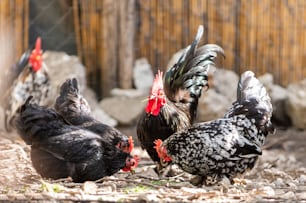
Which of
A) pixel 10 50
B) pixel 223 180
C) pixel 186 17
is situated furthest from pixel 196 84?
pixel 10 50

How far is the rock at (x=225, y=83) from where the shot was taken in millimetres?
9930

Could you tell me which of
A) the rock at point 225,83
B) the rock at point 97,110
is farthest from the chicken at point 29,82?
the rock at point 225,83

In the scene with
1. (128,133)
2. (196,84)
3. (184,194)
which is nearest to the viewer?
(184,194)

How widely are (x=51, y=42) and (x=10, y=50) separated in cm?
55

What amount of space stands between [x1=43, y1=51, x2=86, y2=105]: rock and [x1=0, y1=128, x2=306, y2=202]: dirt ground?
6.16ft

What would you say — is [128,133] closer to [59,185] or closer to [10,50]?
[10,50]

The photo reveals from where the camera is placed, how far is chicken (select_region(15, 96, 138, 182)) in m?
6.28

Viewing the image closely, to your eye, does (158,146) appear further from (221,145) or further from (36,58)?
(36,58)

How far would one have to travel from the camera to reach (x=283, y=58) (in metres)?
9.91

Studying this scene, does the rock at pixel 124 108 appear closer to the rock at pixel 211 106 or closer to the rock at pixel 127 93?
the rock at pixel 127 93

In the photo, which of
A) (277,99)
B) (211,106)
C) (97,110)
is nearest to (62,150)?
(97,110)

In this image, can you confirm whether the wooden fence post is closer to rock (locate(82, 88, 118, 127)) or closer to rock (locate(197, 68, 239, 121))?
rock (locate(82, 88, 118, 127))

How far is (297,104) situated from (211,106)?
101 centimetres

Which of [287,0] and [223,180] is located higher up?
[287,0]
